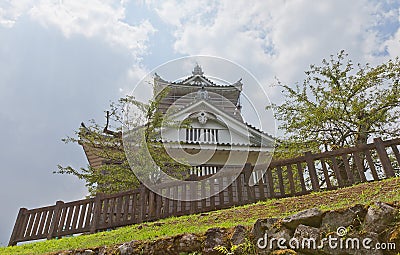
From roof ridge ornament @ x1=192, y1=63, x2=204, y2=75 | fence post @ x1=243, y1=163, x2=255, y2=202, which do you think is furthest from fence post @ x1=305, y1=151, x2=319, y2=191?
roof ridge ornament @ x1=192, y1=63, x2=204, y2=75

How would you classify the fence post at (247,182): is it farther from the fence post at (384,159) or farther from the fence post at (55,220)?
the fence post at (55,220)

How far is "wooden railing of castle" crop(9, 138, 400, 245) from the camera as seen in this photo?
238 inches

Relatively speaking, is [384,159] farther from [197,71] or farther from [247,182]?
[197,71]

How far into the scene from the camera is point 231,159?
12883 mm

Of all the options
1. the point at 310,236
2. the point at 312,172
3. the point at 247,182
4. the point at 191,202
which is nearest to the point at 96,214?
the point at 191,202

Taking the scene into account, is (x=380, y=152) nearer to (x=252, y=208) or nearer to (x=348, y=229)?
(x=252, y=208)

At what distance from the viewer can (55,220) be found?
7840 mm

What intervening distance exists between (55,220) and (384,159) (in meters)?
7.40

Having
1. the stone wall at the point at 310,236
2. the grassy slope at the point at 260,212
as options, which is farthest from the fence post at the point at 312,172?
the stone wall at the point at 310,236

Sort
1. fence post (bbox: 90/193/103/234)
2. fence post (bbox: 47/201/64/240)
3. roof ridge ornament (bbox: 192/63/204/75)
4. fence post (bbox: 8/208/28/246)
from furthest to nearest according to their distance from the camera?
roof ridge ornament (bbox: 192/63/204/75)
fence post (bbox: 8/208/28/246)
fence post (bbox: 47/201/64/240)
fence post (bbox: 90/193/103/234)

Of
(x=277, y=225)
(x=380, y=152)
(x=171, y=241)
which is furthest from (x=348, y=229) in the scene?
(x=380, y=152)

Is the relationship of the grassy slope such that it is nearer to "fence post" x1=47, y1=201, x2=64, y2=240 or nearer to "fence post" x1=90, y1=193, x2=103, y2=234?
"fence post" x1=90, y1=193, x2=103, y2=234

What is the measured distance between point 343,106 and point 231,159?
16.5 feet

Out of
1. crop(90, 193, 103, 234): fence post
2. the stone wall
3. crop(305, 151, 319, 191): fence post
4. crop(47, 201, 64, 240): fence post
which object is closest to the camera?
the stone wall
